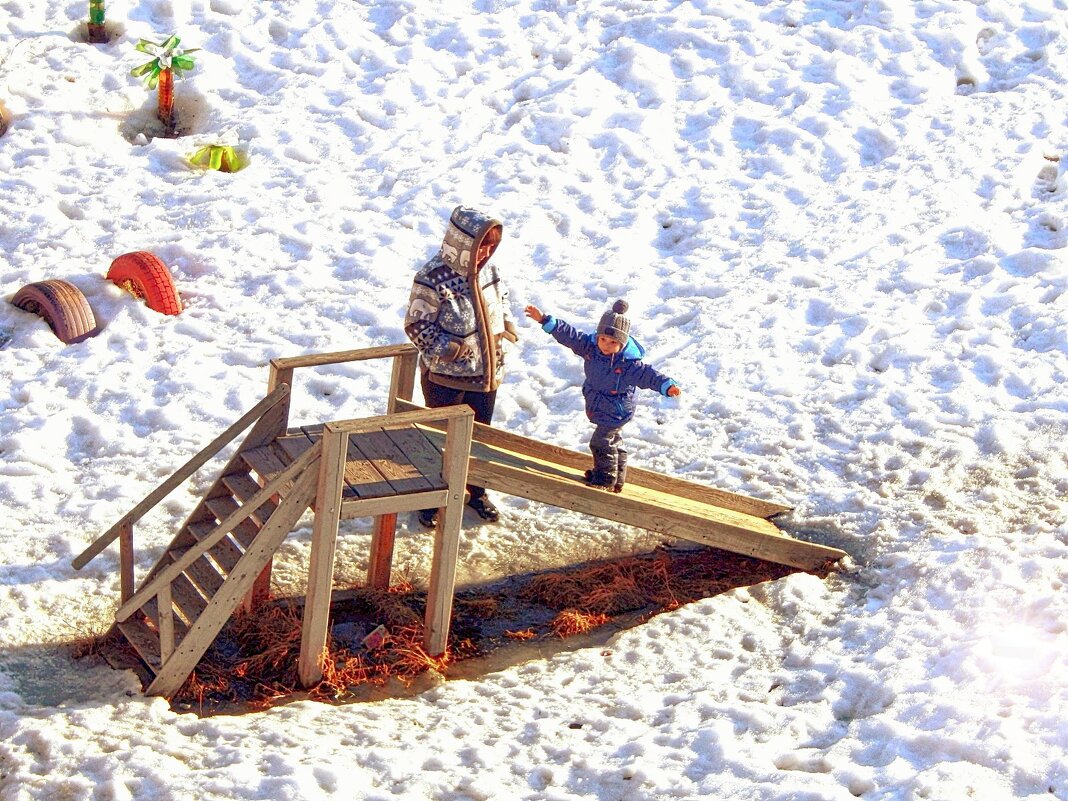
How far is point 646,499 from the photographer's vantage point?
8.02 metres

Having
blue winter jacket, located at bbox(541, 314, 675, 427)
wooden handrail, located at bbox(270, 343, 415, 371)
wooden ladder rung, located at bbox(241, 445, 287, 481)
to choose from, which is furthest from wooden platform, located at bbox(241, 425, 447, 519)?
blue winter jacket, located at bbox(541, 314, 675, 427)

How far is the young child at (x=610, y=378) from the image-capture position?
7.71 meters

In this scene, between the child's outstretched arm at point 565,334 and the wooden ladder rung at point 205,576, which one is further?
the child's outstretched arm at point 565,334

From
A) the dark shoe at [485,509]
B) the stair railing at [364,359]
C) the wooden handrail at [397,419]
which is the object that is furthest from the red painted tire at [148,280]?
the wooden handrail at [397,419]

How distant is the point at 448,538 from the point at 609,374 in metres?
1.38

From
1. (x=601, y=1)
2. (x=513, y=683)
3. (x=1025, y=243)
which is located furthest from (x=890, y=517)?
Result: (x=601, y=1)

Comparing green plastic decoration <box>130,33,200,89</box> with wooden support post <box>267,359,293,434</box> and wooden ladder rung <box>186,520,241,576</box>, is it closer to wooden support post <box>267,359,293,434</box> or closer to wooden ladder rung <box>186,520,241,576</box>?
wooden support post <box>267,359,293,434</box>

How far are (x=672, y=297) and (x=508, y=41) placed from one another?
355 cm

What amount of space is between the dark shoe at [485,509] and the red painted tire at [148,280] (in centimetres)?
299

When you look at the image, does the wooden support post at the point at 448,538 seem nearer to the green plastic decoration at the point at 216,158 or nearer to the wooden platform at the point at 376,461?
the wooden platform at the point at 376,461

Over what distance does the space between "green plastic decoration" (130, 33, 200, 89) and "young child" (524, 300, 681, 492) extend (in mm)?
5507

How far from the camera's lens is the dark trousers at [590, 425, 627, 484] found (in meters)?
8.09

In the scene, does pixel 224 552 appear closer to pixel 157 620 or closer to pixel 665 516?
pixel 157 620

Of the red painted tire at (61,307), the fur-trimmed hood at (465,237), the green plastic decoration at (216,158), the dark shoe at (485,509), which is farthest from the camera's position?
the green plastic decoration at (216,158)
